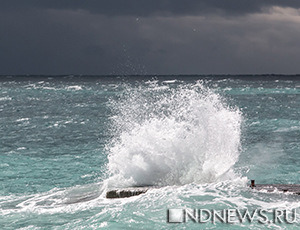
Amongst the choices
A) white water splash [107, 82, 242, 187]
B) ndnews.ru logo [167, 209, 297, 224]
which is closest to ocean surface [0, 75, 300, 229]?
white water splash [107, 82, 242, 187]

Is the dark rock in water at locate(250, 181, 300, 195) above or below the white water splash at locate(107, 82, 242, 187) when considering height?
below

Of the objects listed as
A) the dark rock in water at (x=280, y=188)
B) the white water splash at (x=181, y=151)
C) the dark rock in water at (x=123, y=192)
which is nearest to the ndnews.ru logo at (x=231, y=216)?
the dark rock in water at (x=280, y=188)

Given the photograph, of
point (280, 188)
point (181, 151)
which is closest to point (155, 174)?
point (181, 151)

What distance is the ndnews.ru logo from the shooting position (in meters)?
11.6

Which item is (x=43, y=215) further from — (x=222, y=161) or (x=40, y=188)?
(x=222, y=161)

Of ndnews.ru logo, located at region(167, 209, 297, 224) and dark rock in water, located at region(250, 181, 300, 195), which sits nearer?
ndnews.ru logo, located at region(167, 209, 297, 224)

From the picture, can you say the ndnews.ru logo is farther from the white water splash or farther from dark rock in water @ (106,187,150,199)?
the white water splash

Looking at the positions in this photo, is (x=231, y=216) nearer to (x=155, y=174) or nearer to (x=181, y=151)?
(x=155, y=174)

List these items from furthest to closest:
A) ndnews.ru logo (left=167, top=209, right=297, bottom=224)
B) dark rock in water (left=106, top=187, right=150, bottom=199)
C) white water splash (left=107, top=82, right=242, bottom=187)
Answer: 1. white water splash (left=107, top=82, right=242, bottom=187)
2. dark rock in water (left=106, top=187, right=150, bottom=199)
3. ndnews.ru logo (left=167, top=209, right=297, bottom=224)

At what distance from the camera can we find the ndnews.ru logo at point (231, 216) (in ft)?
38.2

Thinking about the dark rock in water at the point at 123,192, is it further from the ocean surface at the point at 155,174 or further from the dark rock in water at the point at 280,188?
the dark rock in water at the point at 280,188

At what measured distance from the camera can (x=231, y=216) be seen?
11969 mm

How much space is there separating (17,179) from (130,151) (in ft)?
16.2

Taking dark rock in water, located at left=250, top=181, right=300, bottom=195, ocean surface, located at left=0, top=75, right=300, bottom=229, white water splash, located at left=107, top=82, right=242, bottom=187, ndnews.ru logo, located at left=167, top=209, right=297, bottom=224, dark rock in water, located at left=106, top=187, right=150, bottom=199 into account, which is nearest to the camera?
ndnews.ru logo, located at left=167, top=209, right=297, bottom=224
